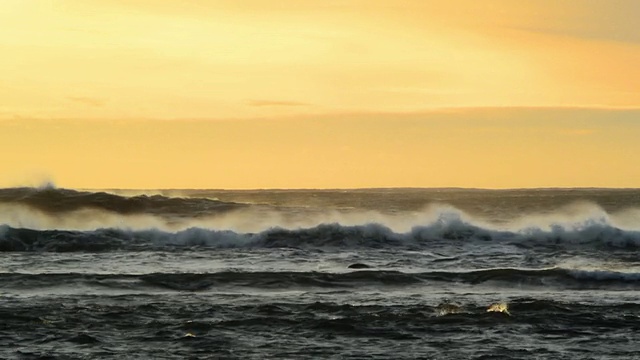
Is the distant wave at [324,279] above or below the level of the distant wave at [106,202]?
below

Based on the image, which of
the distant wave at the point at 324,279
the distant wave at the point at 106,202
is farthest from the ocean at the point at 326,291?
the distant wave at the point at 106,202

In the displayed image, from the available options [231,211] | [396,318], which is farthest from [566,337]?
[231,211]

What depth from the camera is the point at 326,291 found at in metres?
22.1

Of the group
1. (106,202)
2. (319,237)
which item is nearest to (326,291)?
(319,237)

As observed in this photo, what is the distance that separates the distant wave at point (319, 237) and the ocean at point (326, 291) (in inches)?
2.9

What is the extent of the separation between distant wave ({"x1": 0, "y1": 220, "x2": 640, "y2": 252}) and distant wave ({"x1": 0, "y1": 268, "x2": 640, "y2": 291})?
972cm

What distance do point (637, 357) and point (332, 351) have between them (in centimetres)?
419

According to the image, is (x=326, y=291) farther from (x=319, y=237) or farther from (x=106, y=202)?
(x=106, y=202)

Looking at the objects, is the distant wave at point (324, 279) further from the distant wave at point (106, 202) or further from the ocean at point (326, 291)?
the distant wave at point (106, 202)

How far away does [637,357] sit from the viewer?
1452 centimetres

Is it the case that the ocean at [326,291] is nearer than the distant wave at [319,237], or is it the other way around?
the ocean at [326,291]

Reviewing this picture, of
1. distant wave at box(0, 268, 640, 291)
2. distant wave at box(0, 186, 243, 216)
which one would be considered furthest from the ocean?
distant wave at box(0, 186, 243, 216)

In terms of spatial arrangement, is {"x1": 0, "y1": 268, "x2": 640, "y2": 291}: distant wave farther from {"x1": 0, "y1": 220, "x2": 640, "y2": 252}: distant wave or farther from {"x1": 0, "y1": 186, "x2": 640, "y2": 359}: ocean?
{"x1": 0, "y1": 220, "x2": 640, "y2": 252}: distant wave

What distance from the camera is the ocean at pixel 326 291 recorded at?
15547 millimetres
